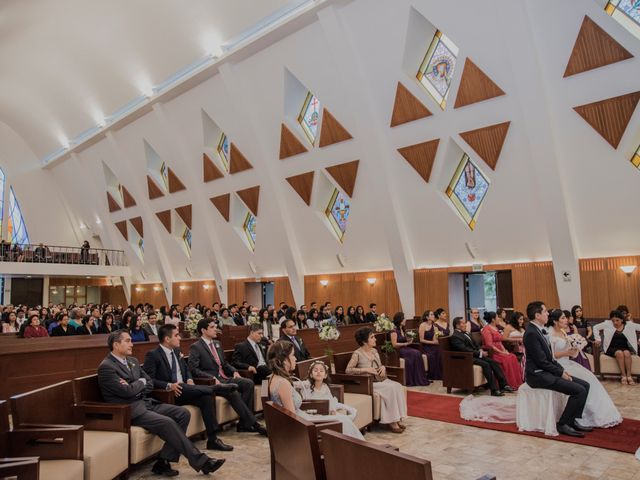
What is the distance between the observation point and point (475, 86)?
10.9 m

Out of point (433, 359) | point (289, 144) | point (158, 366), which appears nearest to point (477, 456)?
point (158, 366)

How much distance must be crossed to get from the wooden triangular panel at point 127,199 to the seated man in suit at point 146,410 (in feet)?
59.0

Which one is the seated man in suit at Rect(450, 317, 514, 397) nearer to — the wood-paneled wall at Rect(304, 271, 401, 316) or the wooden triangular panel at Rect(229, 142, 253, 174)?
the wood-paneled wall at Rect(304, 271, 401, 316)

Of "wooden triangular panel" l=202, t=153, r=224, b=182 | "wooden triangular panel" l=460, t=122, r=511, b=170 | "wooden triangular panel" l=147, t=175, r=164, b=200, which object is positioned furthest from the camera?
"wooden triangular panel" l=147, t=175, r=164, b=200

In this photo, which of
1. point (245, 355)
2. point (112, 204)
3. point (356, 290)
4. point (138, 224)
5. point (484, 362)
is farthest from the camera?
point (112, 204)

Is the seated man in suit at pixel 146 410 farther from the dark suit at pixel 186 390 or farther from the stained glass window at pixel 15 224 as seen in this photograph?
the stained glass window at pixel 15 224

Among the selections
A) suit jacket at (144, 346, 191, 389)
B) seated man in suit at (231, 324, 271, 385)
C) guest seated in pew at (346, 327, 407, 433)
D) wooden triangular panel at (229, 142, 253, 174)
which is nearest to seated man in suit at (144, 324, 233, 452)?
suit jacket at (144, 346, 191, 389)

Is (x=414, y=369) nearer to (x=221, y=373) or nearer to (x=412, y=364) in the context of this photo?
(x=412, y=364)

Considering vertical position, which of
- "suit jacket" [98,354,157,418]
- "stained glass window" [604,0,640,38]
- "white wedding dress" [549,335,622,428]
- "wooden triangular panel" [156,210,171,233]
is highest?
"stained glass window" [604,0,640,38]

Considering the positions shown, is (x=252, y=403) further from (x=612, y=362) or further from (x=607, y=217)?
(x=607, y=217)

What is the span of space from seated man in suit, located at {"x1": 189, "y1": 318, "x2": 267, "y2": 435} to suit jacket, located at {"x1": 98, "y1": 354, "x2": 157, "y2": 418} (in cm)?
110

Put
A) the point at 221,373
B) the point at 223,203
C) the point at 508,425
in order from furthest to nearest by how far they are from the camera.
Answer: the point at 223,203, the point at 221,373, the point at 508,425

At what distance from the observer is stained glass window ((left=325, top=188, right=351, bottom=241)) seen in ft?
50.0

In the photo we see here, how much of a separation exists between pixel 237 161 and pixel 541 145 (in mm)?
9187
